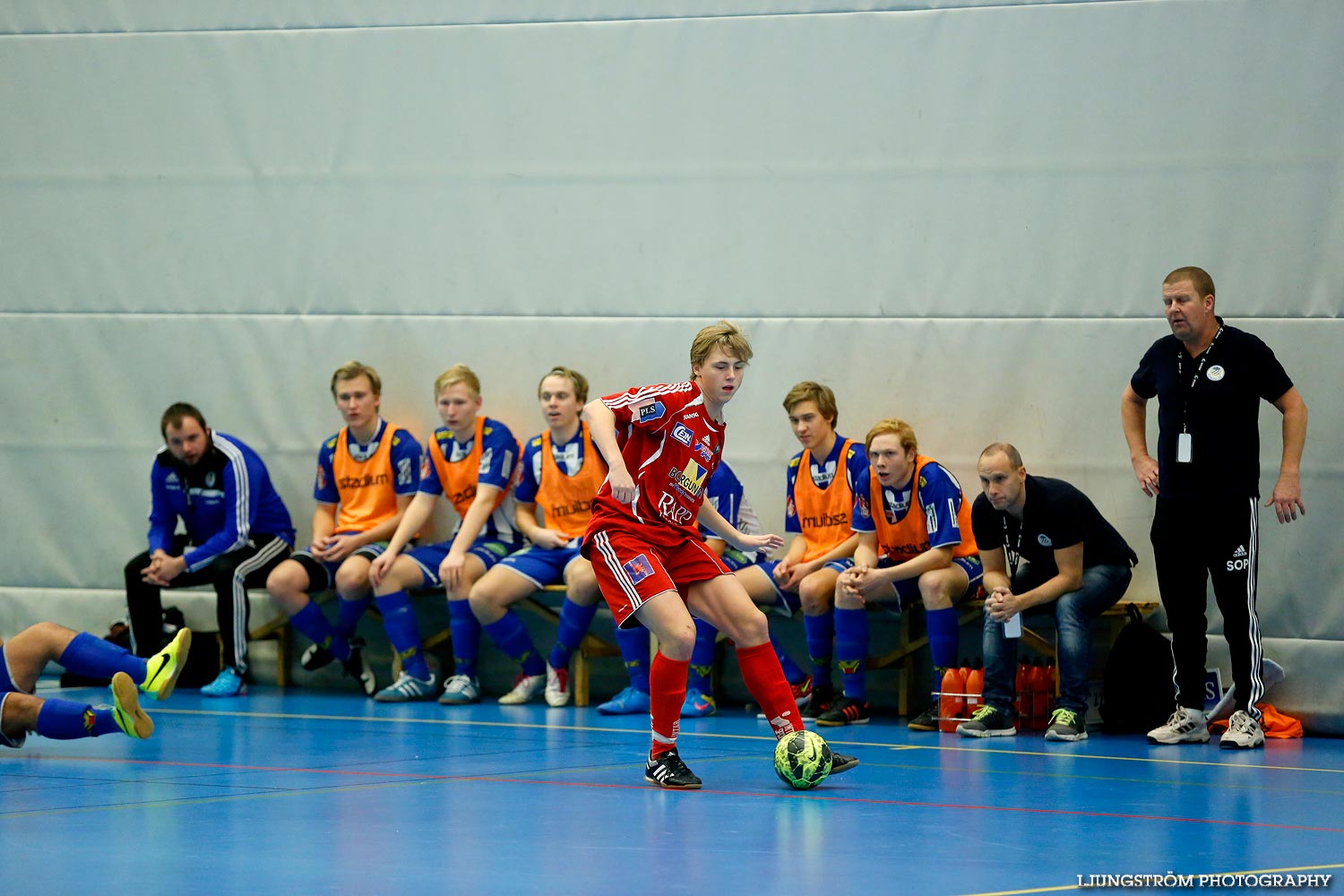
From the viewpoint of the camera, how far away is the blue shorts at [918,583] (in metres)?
7.61

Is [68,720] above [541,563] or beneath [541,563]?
beneath

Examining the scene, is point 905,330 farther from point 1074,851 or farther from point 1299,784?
point 1074,851

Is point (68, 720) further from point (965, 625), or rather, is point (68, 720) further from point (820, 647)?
point (965, 625)

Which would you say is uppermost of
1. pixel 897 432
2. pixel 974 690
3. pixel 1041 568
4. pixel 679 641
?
pixel 897 432

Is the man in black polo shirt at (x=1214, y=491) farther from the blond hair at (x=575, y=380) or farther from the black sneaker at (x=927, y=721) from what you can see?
the blond hair at (x=575, y=380)

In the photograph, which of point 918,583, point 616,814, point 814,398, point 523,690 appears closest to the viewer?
point 616,814

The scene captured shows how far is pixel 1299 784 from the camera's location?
225 inches

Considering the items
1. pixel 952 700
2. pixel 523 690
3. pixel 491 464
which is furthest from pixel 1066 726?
pixel 491 464

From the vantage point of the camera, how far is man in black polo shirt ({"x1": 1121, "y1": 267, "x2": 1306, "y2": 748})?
6.79 meters

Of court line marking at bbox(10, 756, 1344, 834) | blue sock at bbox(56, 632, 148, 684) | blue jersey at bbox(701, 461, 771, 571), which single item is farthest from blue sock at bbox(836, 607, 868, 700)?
blue sock at bbox(56, 632, 148, 684)

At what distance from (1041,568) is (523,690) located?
296 cm

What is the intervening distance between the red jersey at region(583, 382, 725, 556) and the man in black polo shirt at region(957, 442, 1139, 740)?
2.03 metres

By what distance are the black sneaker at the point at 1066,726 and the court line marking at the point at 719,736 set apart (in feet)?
0.98

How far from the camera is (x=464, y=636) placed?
8.56 metres
